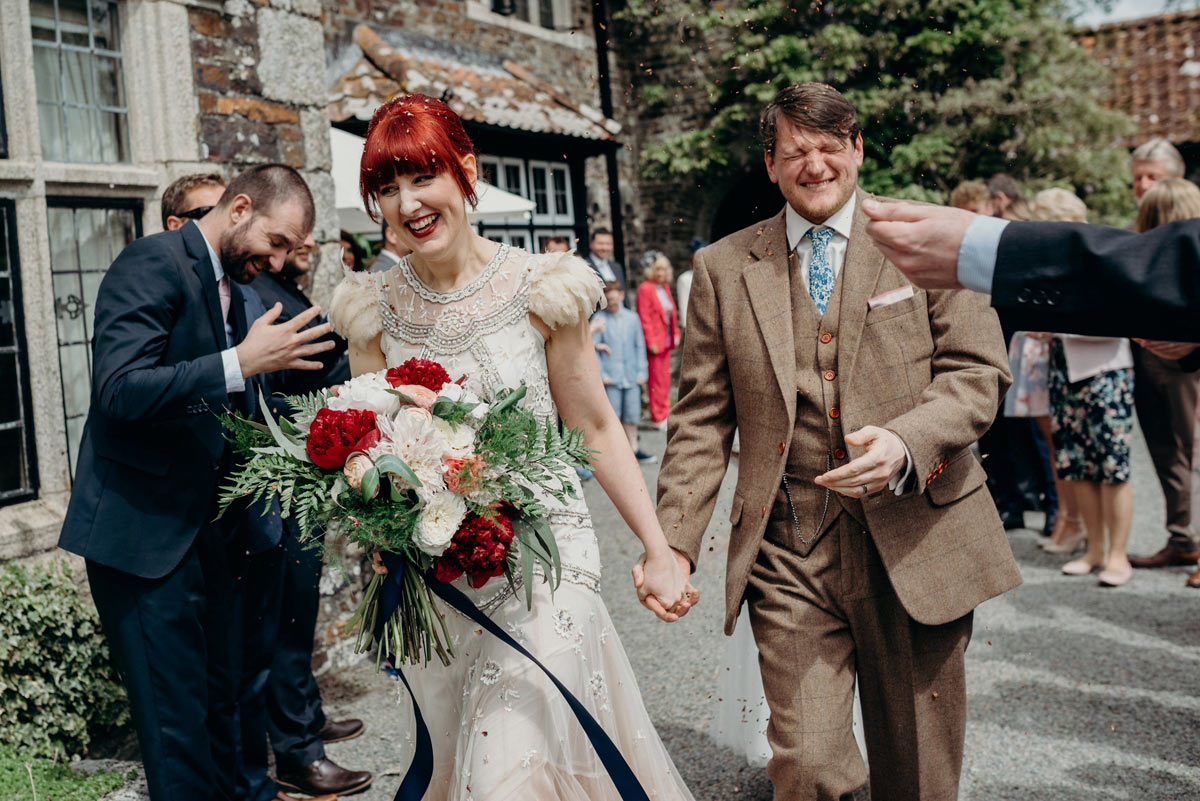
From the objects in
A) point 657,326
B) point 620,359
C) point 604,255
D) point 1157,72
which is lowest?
point 620,359

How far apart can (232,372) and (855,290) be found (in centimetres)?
178

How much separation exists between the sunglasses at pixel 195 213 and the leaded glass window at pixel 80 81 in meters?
0.95

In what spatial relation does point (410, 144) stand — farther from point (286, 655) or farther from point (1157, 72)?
point (1157, 72)

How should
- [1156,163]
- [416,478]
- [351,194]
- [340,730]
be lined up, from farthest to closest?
[351,194], [1156,163], [340,730], [416,478]

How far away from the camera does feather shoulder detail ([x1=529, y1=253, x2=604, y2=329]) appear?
276 cm

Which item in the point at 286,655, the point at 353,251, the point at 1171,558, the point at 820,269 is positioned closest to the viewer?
the point at 820,269

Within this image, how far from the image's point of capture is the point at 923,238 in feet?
6.15

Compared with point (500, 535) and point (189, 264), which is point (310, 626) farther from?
point (500, 535)

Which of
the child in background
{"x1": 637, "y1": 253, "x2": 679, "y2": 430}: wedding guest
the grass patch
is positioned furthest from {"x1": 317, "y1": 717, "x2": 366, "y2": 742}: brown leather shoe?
{"x1": 637, "y1": 253, "x2": 679, "y2": 430}: wedding guest

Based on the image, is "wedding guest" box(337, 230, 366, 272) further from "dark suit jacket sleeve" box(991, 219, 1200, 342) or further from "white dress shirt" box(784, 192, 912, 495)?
"dark suit jacket sleeve" box(991, 219, 1200, 342)

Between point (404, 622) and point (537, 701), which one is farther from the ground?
point (404, 622)

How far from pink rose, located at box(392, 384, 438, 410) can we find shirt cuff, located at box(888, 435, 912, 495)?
1.16 meters

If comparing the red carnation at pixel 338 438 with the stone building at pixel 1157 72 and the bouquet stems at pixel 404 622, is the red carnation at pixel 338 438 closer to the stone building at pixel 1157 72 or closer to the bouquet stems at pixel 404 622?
the bouquet stems at pixel 404 622

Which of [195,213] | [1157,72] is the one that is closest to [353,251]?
[195,213]
